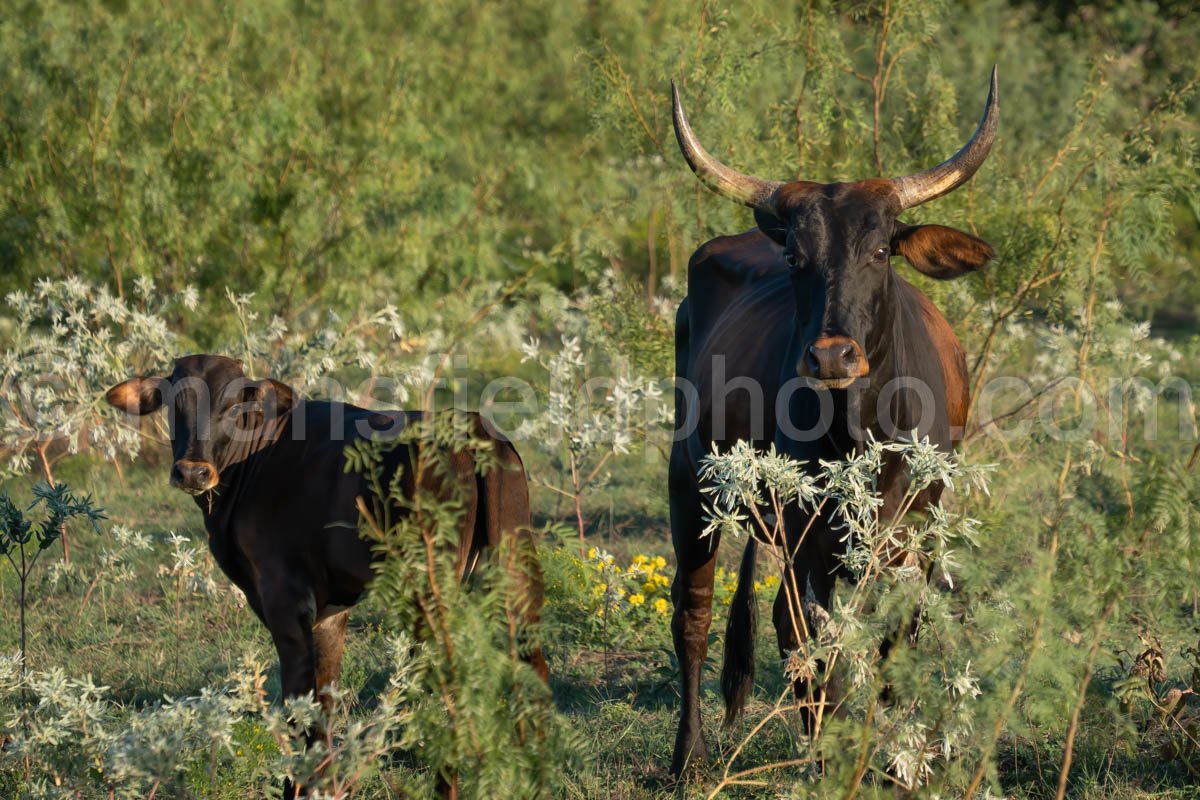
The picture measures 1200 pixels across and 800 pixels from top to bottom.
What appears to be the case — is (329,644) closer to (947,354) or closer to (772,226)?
(772,226)

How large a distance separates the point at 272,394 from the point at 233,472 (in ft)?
1.06

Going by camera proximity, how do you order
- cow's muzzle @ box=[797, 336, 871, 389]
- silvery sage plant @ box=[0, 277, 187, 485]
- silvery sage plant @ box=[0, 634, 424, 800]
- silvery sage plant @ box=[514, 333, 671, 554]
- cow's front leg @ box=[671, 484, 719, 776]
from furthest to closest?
1. silvery sage plant @ box=[0, 277, 187, 485]
2. silvery sage plant @ box=[514, 333, 671, 554]
3. cow's front leg @ box=[671, 484, 719, 776]
4. cow's muzzle @ box=[797, 336, 871, 389]
5. silvery sage plant @ box=[0, 634, 424, 800]

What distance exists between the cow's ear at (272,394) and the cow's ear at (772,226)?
1.83m

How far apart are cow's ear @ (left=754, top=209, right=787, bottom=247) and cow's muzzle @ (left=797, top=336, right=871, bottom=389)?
68cm

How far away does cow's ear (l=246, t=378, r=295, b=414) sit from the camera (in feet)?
16.9

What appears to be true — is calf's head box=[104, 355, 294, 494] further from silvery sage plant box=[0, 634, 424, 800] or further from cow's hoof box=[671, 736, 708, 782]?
cow's hoof box=[671, 736, 708, 782]

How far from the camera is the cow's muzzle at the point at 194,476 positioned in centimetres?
479

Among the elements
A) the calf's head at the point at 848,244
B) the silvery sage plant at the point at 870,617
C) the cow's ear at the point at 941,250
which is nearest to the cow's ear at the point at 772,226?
the calf's head at the point at 848,244

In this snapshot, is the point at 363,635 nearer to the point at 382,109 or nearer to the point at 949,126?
the point at 949,126

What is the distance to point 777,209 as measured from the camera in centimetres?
A: 486

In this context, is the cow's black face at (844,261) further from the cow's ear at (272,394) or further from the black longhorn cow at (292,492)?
the cow's ear at (272,394)

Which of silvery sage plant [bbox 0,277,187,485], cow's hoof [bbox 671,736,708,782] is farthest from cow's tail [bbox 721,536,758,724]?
silvery sage plant [bbox 0,277,187,485]

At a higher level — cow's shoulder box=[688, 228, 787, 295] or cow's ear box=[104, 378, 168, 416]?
cow's shoulder box=[688, 228, 787, 295]

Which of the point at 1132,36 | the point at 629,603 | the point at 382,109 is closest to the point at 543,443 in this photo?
the point at 629,603
